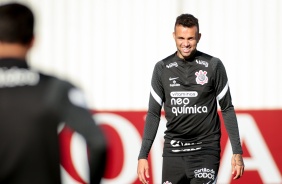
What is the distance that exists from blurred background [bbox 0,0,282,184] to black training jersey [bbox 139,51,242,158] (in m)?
3.38

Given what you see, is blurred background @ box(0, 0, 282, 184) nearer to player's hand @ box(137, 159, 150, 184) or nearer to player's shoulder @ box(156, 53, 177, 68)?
player's shoulder @ box(156, 53, 177, 68)

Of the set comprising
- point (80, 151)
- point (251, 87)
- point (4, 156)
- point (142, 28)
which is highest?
point (4, 156)

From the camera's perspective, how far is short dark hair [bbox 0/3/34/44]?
3176mm

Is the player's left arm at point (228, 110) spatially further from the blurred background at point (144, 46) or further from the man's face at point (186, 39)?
the blurred background at point (144, 46)

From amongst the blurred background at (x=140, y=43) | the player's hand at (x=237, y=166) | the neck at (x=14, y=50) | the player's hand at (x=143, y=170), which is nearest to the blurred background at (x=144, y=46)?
the blurred background at (x=140, y=43)

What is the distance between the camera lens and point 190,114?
692cm

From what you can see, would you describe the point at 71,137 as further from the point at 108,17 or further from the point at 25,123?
the point at 25,123

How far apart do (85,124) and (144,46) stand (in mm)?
7496

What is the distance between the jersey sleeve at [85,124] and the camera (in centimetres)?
315

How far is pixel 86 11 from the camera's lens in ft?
35.2

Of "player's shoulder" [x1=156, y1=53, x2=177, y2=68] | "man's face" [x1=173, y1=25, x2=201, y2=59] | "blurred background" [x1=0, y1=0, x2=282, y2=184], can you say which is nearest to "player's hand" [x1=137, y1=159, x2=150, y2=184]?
"player's shoulder" [x1=156, y1=53, x2=177, y2=68]

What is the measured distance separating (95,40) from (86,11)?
378 millimetres

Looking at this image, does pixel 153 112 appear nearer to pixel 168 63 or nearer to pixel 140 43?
pixel 168 63

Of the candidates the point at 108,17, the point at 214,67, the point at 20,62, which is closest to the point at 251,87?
the point at 108,17
